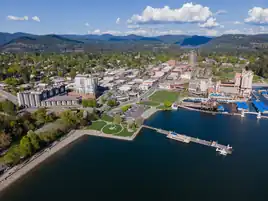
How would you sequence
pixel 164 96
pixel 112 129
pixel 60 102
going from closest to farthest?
pixel 112 129 → pixel 60 102 → pixel 164 96

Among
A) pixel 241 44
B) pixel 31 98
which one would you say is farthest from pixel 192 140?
pixel 241 44

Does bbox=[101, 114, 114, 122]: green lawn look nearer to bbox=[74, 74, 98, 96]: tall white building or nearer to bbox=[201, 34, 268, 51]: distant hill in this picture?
bbox=[74, 74, 98, 96]: tall white building

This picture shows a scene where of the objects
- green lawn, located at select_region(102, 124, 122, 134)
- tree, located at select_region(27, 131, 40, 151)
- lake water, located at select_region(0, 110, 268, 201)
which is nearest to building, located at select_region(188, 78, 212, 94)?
lake water, located at select_region(0, 110, 268, 201)

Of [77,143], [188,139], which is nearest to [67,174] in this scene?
[77,143]

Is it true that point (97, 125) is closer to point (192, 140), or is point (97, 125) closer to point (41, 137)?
point (41, 137)

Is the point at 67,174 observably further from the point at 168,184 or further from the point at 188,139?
the point at 188,139

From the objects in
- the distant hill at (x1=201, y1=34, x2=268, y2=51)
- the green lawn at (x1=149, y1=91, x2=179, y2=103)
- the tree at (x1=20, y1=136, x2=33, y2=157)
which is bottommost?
the green lawn at (x1=149, y1=91, x2=179, y2=103)

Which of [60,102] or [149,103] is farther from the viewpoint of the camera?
[149,103]
